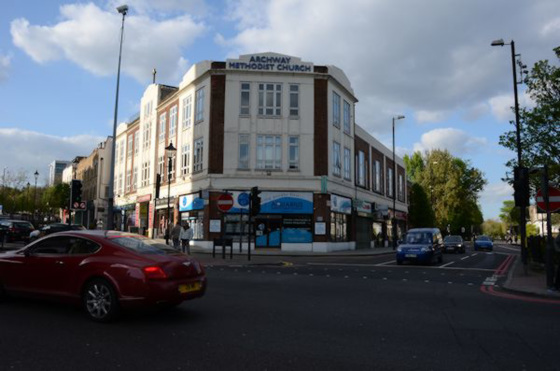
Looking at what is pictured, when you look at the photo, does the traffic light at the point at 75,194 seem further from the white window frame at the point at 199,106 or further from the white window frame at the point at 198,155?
the white window frame at the point at 199,106

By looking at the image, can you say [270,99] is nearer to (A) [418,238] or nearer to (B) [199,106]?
(B) [199,106]

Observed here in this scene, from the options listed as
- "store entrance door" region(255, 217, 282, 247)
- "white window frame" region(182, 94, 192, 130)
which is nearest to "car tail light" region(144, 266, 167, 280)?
"store entrance door" region(255, 217, 282, 247)

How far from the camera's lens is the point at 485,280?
1406cm

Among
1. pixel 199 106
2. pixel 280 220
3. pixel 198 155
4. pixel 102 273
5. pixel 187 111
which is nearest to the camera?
pixel 102 273

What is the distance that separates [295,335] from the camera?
20.5 ft

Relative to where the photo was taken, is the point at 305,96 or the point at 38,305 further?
the point at 305,96

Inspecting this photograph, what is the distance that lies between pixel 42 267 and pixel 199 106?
27.2 meters

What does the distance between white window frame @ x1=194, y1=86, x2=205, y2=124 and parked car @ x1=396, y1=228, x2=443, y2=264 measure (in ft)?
59.8

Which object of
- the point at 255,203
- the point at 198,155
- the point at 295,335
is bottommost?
the point at 295,335

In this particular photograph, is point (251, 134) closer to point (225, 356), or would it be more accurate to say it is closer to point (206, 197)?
point (206, 197)

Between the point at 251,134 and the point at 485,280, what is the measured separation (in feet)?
68.1

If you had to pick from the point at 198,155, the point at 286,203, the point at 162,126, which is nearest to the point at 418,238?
the point at 286,203

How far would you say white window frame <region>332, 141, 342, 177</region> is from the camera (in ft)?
110

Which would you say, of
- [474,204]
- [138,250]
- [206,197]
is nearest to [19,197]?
[206,197]
